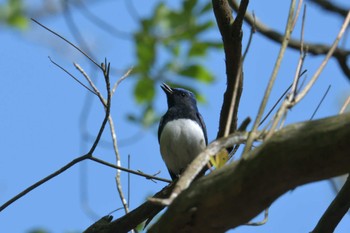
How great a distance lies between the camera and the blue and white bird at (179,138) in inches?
232

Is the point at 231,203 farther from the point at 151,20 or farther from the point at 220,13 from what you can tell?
the point at 151,20

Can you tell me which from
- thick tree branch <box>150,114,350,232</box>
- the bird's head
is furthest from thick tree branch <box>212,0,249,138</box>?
the bird's head

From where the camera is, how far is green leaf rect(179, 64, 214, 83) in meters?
4.97

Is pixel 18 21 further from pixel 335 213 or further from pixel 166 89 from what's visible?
pixel 335 213

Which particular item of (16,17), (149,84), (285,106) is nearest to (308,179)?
(285,106)

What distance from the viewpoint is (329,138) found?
1.92 m

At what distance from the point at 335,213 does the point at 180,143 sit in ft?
9.55

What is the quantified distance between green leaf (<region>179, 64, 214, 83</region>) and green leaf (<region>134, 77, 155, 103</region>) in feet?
0.87

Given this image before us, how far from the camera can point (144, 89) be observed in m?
4.98

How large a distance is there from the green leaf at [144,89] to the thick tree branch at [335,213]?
2208mm

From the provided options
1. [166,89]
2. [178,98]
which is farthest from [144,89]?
[166,89]

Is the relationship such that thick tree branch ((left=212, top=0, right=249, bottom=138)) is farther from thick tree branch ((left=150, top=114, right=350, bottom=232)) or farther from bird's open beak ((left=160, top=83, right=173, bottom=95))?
bird's open beak ((left=160, top=83, right=173, bottom=95))

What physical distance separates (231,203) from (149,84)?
309cm

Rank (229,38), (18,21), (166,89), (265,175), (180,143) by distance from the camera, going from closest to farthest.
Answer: (265,175), (229,38), (18,21), (180,143), (166,89)
